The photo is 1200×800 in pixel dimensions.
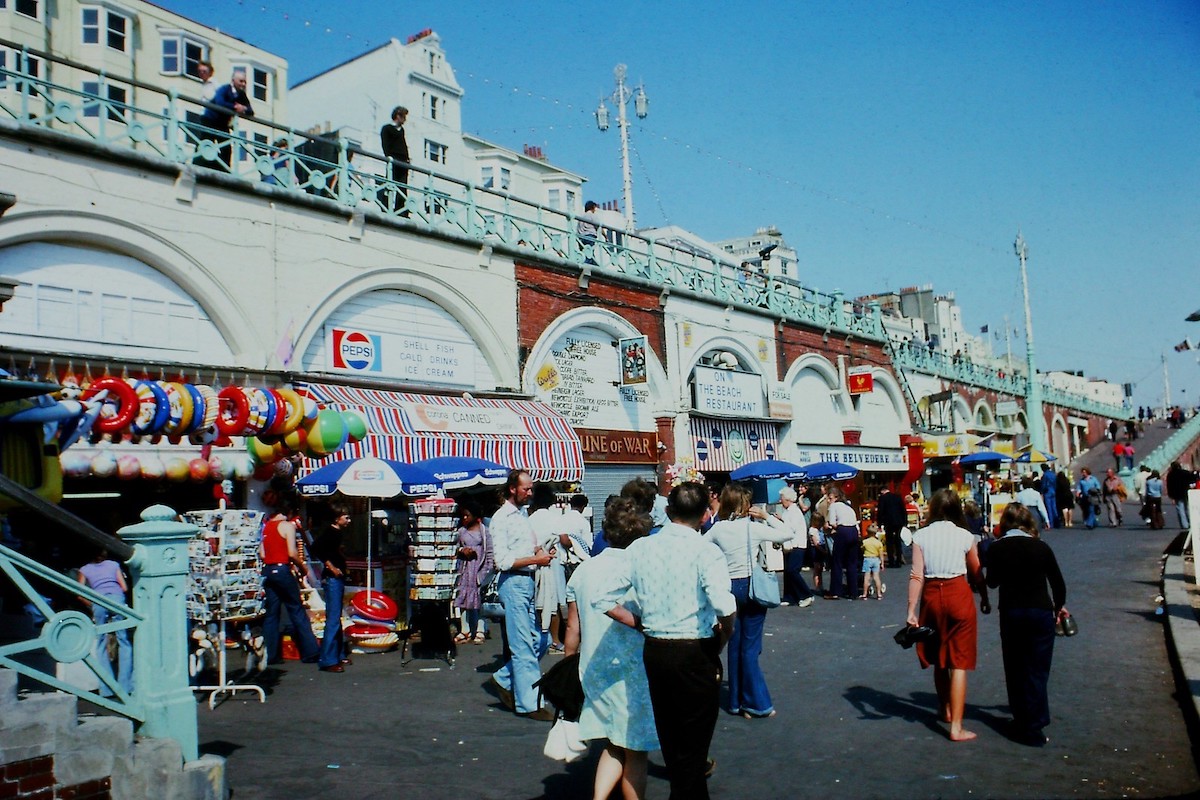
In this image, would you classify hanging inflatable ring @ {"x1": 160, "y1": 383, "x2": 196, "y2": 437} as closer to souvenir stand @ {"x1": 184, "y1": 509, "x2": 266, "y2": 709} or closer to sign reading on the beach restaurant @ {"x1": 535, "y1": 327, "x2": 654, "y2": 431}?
souvenir stand @ {"x1": 184, "y1": 509, "x2": 266, "y2": 709}

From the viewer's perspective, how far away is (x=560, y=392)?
58.9ft

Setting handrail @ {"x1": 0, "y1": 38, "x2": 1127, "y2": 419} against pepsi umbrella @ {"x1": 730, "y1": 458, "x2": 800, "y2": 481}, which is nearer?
handrail @ {"x1": 0, "y1": 38, "x2": 1127, "y2": 419}

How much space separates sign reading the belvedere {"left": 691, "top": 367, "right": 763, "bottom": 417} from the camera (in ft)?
70.2

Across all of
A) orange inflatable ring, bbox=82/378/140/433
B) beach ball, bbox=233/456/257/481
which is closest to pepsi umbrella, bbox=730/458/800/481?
beach ball, bbox=233/456/257/481

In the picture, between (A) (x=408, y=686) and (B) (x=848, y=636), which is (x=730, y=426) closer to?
(B) (x=848, y=636)

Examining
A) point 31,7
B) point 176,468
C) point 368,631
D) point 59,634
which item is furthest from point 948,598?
point 31,7

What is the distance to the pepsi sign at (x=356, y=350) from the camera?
14070mm

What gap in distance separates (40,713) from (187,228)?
29.1 feet

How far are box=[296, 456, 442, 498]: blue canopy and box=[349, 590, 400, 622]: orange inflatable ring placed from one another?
4.06ft

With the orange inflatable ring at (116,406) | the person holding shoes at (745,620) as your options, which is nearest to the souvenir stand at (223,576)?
Answer: the orange inflatable ring at (116,406)

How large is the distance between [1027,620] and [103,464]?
928cm

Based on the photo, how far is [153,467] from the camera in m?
11.1

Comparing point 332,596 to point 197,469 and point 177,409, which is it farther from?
point 197,469

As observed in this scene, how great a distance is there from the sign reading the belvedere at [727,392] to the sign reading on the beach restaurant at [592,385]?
161cm
